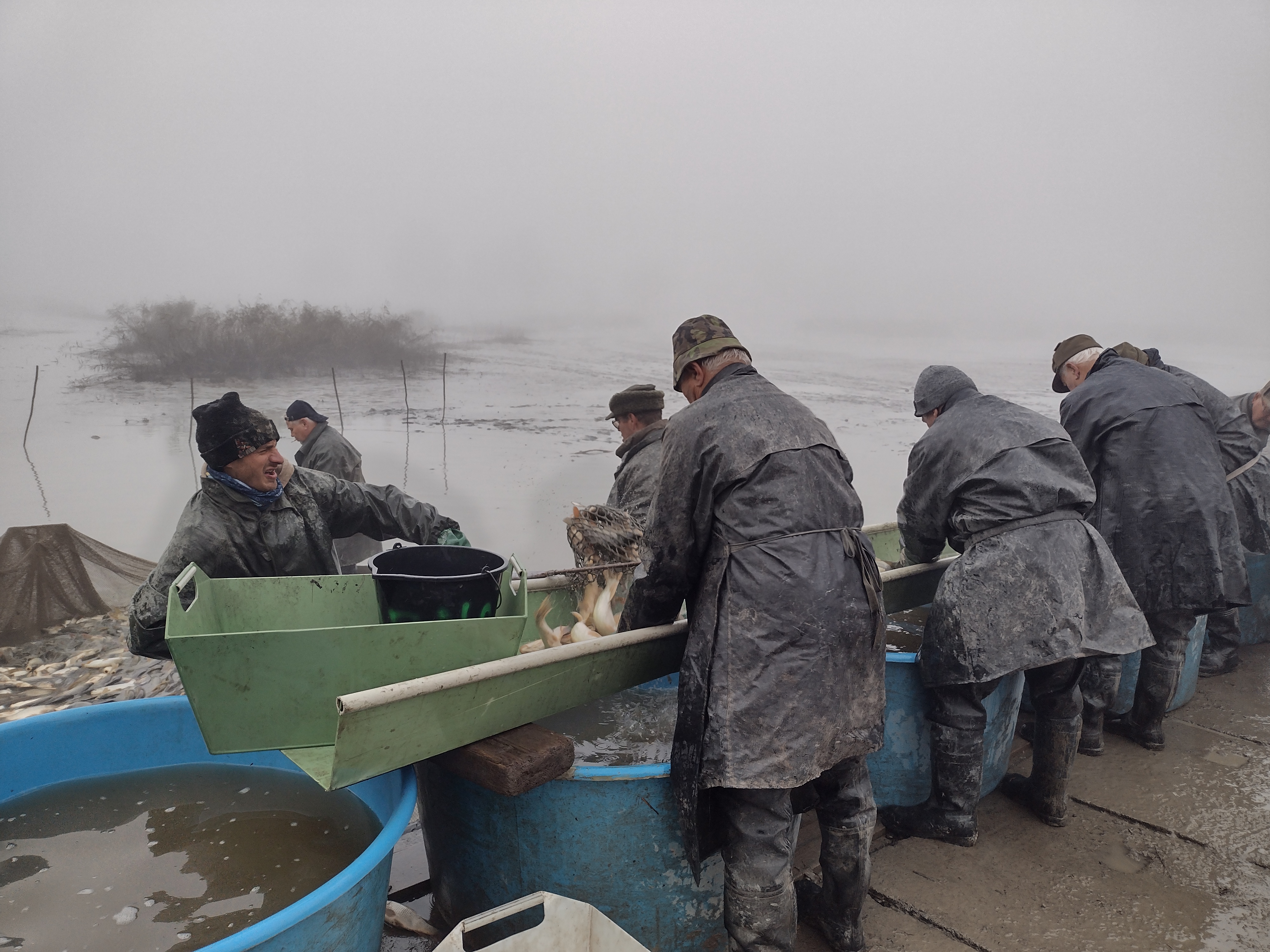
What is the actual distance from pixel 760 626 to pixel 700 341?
3.12ft

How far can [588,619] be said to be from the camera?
3.27 meters

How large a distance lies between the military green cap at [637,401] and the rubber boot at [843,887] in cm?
236

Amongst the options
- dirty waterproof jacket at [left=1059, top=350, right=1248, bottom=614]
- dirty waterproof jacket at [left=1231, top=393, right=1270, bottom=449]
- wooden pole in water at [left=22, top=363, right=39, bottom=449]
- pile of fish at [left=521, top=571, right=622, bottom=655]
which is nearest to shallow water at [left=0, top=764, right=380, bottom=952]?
pile of fish at [left=521, top=571, right=622, bottom=655]

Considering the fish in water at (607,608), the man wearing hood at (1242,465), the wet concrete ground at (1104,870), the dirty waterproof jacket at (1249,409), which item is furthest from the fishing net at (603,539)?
the dirty waterproof jacket at (1249,409)

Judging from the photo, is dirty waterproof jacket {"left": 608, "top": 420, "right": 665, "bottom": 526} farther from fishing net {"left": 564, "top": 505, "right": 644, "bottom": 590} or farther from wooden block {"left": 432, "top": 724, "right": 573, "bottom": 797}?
wooden block {"left": 432, "top": 724, "right": 573, "bottom": 797}

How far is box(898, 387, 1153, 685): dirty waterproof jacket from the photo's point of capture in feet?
9.78

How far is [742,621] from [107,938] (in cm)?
174

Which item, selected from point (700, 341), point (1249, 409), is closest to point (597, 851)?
point (700, 341)

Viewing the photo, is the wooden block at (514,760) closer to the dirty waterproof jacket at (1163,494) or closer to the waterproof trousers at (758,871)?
the waterproof trousers at (758,871)

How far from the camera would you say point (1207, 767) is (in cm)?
396

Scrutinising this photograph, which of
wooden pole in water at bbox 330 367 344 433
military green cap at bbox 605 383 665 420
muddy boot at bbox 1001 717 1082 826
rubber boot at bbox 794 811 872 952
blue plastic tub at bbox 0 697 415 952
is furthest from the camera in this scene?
wooden pole in water at bbox 330 367 344 433

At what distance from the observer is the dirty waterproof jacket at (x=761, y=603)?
6.97ft

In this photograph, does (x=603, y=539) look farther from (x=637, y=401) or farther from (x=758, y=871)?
(x=758, y=871)

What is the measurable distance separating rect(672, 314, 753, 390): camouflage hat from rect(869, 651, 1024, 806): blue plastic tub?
155 cm
